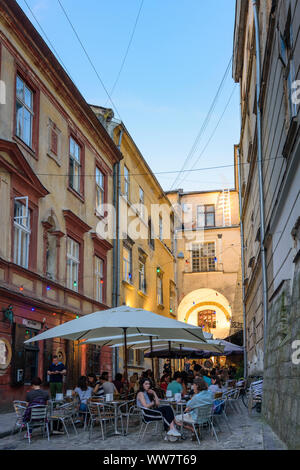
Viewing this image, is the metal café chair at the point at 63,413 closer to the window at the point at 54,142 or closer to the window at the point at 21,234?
the window at the point at 21,234

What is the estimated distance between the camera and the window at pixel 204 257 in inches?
1563

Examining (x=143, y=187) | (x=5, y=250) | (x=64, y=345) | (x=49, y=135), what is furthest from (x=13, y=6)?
(x=143, y=187)

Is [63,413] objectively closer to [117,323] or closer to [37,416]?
[37,416]

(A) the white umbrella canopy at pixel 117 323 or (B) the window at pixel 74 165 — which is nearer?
(A) the white umbrella canopy at pixel 117 323

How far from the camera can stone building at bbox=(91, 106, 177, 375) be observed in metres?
25.0

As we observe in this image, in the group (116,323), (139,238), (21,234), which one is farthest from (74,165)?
(116,323)

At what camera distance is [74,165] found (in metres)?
20.4

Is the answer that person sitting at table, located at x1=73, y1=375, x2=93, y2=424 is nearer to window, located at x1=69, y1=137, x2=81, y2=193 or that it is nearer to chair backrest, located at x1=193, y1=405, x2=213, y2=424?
chair backrest, located at x1=193, y1=405, x2=213, y2=424

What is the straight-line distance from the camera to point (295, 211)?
8516 millimetres

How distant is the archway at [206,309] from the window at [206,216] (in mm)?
5288

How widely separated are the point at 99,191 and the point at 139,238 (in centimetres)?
610

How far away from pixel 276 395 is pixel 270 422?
950 mm

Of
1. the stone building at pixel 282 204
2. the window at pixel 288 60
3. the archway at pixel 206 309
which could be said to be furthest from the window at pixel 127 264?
the window at pixel 288 60
